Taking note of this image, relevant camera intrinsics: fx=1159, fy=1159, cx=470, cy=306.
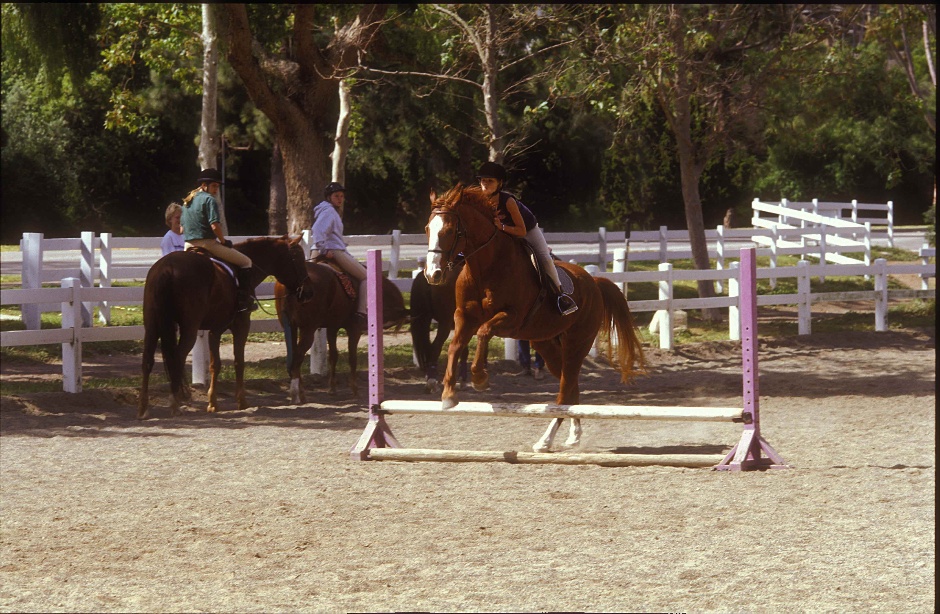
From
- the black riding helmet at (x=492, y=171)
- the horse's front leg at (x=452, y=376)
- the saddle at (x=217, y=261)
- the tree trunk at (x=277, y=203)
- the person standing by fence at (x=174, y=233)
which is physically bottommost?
the horse's front leg at (x=452, y=376)

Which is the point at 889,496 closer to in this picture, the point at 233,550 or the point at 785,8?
the point at 233,550

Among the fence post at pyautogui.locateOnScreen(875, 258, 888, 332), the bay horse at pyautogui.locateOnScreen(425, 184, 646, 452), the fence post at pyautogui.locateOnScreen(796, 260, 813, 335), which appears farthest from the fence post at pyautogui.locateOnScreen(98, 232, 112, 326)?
the fence post at pyautogui.locateOnScreen(875, 258, 888, 332)

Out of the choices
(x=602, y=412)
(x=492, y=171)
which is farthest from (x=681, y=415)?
(x=492, y=171)

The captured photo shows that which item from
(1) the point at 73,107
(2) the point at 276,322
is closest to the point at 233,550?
(2) the point at 276,322

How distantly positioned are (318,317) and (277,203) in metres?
17.3

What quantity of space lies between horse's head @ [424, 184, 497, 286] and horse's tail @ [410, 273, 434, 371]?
5201mm

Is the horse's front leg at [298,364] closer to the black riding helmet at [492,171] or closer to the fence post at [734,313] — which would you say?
the black riding helmet at [492,171]

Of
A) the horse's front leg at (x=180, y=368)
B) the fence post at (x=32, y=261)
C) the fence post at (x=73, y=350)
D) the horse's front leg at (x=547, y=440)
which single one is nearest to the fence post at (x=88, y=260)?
the fence post at (x=32, y=261)

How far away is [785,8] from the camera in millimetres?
19797

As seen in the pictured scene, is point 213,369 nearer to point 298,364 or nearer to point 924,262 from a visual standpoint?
point 298,364

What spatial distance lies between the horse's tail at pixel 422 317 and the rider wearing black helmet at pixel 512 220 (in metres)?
4.77

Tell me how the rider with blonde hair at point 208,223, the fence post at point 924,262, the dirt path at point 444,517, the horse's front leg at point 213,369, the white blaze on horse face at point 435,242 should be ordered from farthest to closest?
1. the fence post at point 924,262
2. the horse's front leg at point 213,369
3. the rider with blonde hair at point 208,223
4. the white blaze on horse face at point 435,242
5. the dirt path at point 444,517

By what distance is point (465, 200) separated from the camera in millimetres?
8711

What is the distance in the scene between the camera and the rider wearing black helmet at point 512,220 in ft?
29.4
